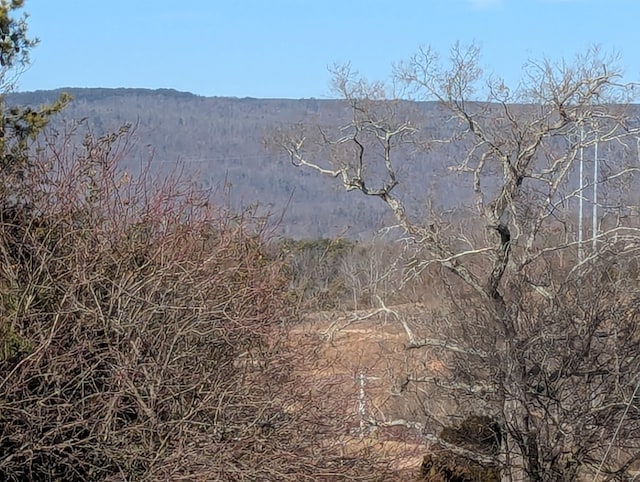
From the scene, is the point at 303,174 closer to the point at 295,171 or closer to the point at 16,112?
the point at 295,171

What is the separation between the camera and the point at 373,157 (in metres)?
13.0

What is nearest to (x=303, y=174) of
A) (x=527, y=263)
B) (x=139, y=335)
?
(x=527, y=263)

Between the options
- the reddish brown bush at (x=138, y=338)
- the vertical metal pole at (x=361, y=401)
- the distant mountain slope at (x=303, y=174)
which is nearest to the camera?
the reddish brown bush at (x=138, y=338)

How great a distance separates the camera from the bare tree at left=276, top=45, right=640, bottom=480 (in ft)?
38.2

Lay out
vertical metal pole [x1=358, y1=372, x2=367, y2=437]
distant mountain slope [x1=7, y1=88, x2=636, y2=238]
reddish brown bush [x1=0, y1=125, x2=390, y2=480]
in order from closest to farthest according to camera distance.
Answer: reddish brown bush [x1=0, y1=125, x2=390, y2=480], vertical metal pole [x1=358, y1=372, x2=367, y2=437], distant mountain slope [x1=7, y1=88, x2=636, y2=238]

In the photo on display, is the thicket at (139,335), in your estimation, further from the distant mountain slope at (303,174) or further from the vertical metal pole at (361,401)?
the distant mountain slope at (303,174)

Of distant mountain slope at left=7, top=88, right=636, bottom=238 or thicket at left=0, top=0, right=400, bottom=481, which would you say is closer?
thicket at left=0, top=0, right=400, bottom=481

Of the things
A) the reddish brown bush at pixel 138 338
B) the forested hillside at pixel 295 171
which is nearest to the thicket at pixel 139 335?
the reddish brown bush at pixel 138 338

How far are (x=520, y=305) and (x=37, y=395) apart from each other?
642 cm

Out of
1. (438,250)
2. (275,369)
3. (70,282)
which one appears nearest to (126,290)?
(70,282)

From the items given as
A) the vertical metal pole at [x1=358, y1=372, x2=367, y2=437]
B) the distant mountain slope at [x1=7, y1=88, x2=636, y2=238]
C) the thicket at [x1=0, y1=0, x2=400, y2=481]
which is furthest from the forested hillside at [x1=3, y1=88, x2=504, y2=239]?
the vertical metal pole at [x1=358, y1=372, x2=367, y2=437]

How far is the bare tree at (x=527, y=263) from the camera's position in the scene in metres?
11.6

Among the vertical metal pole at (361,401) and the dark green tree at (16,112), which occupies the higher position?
the dark green tree at (16,112)

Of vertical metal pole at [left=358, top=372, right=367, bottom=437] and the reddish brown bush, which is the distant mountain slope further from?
vertical metal pole at [left=358, top=372, right=367, bottom=437]
